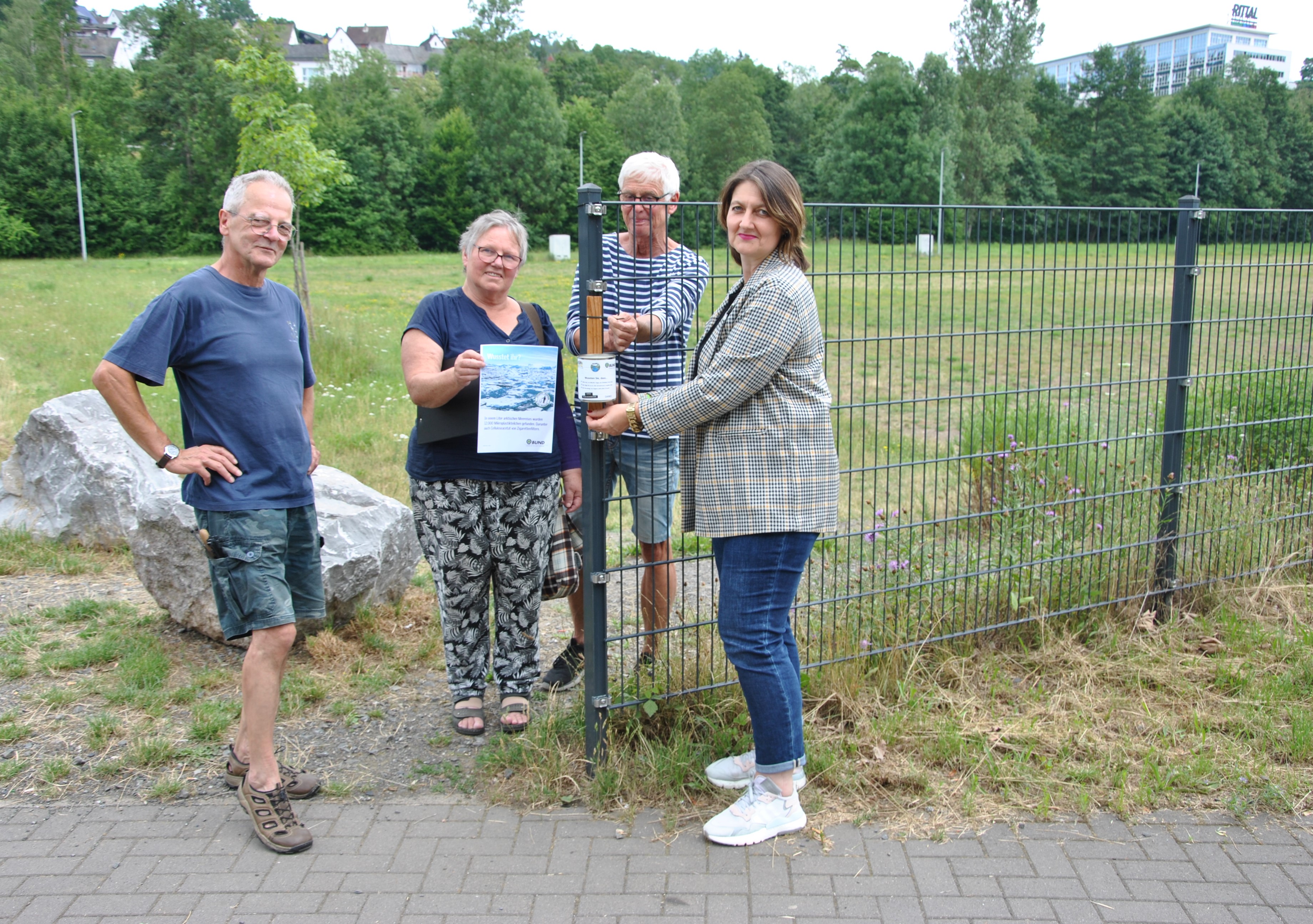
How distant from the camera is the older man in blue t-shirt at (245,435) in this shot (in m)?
3.05

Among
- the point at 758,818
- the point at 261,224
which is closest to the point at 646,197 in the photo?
the point at 261,224

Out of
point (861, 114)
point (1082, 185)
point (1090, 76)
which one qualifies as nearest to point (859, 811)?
point (861, 114)

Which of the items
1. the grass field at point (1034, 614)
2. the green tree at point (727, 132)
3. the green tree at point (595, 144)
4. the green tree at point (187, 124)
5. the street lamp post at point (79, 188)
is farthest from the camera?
the green tree at point (727, 132)

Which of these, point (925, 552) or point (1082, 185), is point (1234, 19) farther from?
point (925, 552)

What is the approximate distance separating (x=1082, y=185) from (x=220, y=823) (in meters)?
67.7

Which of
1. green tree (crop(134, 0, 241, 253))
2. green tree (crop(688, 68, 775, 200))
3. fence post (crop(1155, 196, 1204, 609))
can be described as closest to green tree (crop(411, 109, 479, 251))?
green tree (crop(134, 0, 241, 253))

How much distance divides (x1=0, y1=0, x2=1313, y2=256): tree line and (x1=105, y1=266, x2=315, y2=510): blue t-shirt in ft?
131

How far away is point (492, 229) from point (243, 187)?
793mm

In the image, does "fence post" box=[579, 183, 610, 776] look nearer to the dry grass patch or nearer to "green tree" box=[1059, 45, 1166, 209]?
the dry grass patch

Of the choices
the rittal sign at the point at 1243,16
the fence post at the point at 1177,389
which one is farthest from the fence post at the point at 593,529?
the rittal sign at the point at 1243,16

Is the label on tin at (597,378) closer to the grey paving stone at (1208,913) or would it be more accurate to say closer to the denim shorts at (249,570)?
the denim shorts at (249,570)

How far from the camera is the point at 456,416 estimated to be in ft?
11.5

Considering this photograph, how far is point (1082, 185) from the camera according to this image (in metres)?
62.4

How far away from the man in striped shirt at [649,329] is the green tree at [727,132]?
208 ft
